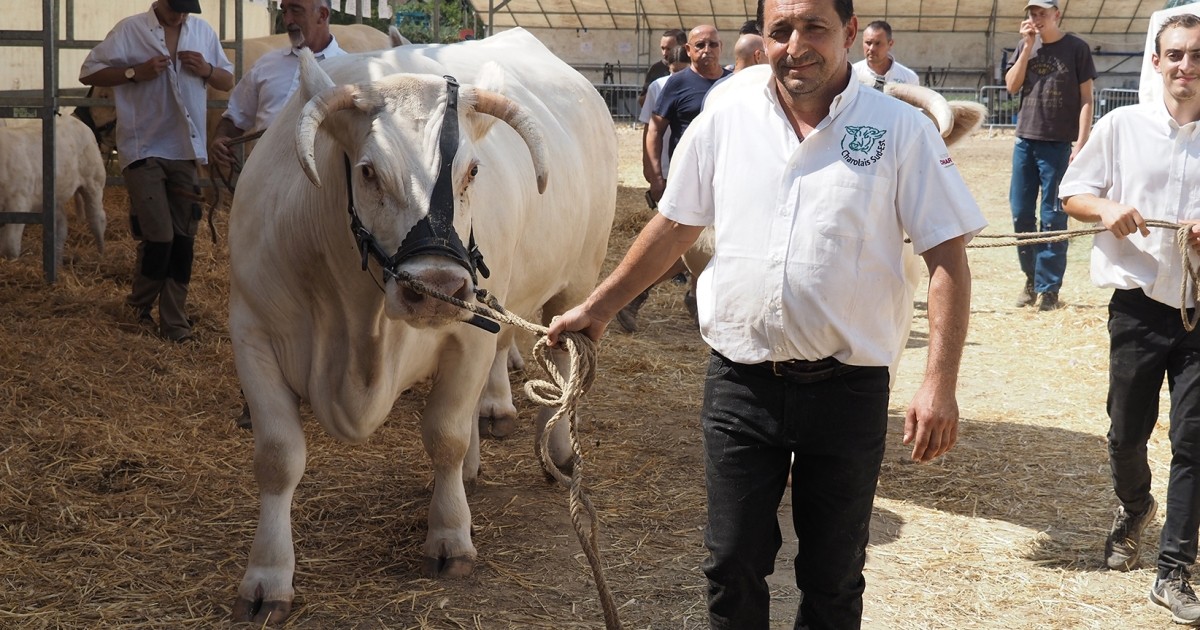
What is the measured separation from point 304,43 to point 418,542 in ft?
10.2

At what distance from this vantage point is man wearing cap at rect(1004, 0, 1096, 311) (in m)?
9.88

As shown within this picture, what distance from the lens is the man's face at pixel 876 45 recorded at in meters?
9.05

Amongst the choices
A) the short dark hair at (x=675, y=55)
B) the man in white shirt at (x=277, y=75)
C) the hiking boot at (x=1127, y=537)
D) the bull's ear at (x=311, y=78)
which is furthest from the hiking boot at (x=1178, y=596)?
the short dark hair at (x=675, y=55)

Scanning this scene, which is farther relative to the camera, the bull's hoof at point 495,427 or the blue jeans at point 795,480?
the bull's hoof at point 495,427

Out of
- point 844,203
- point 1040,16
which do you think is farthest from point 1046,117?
point 844,203

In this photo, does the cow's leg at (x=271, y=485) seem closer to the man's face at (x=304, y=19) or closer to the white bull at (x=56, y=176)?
the man's face at (x=304, y=19)

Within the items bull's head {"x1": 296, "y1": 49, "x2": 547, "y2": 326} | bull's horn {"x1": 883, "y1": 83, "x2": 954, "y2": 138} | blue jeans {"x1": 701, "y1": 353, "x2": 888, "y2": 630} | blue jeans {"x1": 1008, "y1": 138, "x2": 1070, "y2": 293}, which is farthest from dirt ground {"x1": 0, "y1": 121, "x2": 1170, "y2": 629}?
blue jeans {"x1": 1008, "y1": 138, "x2": 1070, "y2": 293}

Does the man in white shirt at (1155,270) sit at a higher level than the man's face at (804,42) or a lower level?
lower

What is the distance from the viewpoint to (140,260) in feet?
25.6

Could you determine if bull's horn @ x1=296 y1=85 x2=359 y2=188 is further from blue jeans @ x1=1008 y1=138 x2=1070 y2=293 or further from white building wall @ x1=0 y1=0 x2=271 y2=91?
white building wall @ x1=0 y1=0 x2=271 y2=91

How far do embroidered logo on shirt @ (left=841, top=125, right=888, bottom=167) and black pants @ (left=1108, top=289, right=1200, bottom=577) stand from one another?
2043 mm

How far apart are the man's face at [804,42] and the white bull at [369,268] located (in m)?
1.17

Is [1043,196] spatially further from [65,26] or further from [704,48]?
[65,26]

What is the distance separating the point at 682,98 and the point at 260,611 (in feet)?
18.4
